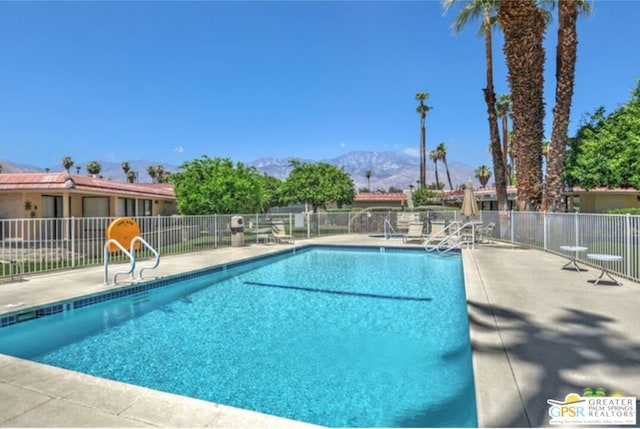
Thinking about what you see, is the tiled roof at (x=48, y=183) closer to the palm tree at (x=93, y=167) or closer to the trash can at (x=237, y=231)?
the trash can at (x=237, y=231)

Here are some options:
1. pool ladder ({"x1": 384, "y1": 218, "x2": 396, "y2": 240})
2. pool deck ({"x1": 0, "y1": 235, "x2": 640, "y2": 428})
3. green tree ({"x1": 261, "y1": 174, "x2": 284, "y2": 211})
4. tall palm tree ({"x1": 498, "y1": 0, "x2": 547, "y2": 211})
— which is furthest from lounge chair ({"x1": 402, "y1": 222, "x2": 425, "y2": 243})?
green tree ({"x1": 261, "y1": 174, "x2": 284, "y2": 211})

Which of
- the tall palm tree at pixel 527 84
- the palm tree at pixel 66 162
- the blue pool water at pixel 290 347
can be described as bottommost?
the blue pool water at pixel 290 347

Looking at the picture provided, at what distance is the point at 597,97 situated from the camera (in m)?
17.5

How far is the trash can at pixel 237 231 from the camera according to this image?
14781 mm

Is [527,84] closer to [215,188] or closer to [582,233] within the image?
[582,233]

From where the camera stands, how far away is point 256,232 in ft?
52.0

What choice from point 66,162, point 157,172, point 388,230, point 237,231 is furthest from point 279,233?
point 66,162

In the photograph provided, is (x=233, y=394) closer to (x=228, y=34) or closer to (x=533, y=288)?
(x=533, y=288)

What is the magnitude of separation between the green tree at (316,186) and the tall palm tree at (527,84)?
1297 centimetres

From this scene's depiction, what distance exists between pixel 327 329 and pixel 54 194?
17346 millimetres

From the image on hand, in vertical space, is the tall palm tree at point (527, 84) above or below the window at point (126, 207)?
above

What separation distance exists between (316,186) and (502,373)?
75.7 feet

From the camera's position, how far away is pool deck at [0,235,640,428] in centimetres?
253

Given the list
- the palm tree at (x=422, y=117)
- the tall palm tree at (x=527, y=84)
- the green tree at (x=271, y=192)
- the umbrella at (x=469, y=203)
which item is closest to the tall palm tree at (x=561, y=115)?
the tall palm tree at (x=527, y=84)
